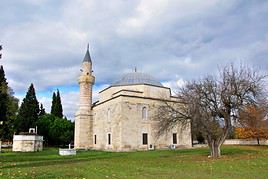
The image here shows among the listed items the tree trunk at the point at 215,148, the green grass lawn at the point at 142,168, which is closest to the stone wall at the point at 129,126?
the tree trunk at the point at 215,148

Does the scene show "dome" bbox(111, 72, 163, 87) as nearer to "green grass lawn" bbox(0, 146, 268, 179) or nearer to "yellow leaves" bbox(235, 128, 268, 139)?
"yellow leaves" bbox(235, 128, 268, 139)

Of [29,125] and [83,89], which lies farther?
[29,125]

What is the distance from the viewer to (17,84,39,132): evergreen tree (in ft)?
160

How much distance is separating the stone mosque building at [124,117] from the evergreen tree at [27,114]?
875 centimetres

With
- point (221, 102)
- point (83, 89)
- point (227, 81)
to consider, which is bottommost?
point (221, 102)

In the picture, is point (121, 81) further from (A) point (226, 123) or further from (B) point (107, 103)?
(A) point (226, 123)

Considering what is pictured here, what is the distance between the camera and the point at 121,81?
151ft

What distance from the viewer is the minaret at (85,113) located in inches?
1795

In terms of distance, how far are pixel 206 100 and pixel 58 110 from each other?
44.2m

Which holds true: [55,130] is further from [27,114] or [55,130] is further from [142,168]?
[142,168]

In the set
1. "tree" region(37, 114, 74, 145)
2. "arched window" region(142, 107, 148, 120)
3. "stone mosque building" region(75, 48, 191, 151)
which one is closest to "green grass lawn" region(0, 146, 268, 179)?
"stone mosque building" region(75, 48, 191, 151)

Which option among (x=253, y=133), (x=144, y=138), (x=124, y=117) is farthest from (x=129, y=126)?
(x=253, y=133)

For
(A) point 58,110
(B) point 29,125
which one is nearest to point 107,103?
(B) point 29,125

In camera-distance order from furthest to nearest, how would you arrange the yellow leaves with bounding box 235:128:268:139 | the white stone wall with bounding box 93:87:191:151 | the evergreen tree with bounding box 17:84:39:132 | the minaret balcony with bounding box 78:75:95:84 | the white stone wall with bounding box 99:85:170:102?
the evergreen tree with bounding box 17:84:39:132
the minaret balcony with bounding box 78:75:95:84
the white stone wall with bounding box 99:85:170:102
the yellow leaves with bounding box 235:128:268:139
the white stone wall with bounding box 93:87:191:151
